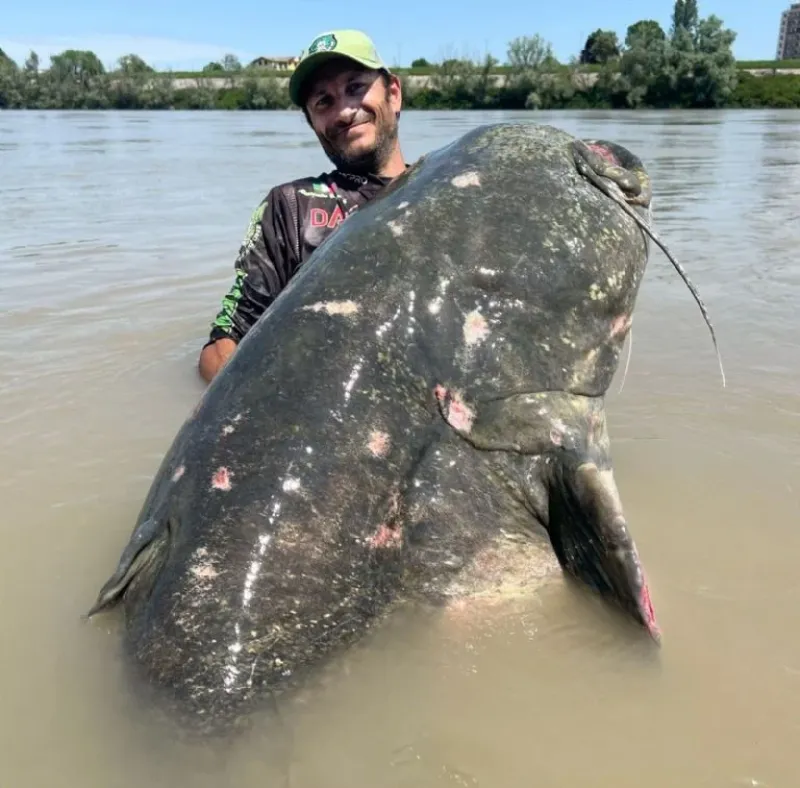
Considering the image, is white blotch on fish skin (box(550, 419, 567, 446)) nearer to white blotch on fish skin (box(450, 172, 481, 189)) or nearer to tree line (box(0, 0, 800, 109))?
white blotch on fish skin (box(450, 172, 481, 189))

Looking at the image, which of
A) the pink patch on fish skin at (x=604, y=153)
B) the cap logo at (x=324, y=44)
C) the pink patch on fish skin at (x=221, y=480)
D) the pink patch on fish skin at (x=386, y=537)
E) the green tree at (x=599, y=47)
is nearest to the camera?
the pink patch on fish skin at (x=221, y=480)

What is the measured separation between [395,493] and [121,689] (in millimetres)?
841

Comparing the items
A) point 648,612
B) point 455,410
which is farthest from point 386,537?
point 648,612

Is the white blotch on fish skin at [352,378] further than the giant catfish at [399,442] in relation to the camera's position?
Yes

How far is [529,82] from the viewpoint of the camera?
186ft

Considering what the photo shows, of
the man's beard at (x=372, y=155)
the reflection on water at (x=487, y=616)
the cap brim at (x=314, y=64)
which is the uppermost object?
the cap brim at (x=314, y=64)

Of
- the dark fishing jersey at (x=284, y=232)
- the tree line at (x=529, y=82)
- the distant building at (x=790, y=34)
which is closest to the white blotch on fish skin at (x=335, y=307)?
the dark fishing jersey at (x=284, y=232)

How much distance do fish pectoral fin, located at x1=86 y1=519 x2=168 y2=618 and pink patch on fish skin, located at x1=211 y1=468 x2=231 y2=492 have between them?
18 cm

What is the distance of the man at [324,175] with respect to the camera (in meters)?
3.27

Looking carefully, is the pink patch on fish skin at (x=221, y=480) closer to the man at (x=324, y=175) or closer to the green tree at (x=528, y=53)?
the man at (x=324, y=175)

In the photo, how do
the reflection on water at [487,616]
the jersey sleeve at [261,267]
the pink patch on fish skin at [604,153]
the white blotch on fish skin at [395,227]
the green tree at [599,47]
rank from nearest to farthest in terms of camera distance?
1. the reflection on water at [487,616]
2. the white blotch on fish skin at [395,227]
3. the pink patch on fish skin at [604,153]
4. the jersey sleeve at [261,267]
5. the green tree at [599,47]

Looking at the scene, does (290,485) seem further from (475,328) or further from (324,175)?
(324,175)

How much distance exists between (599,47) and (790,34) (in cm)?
8306

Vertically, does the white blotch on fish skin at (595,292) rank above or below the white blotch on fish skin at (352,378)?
above
